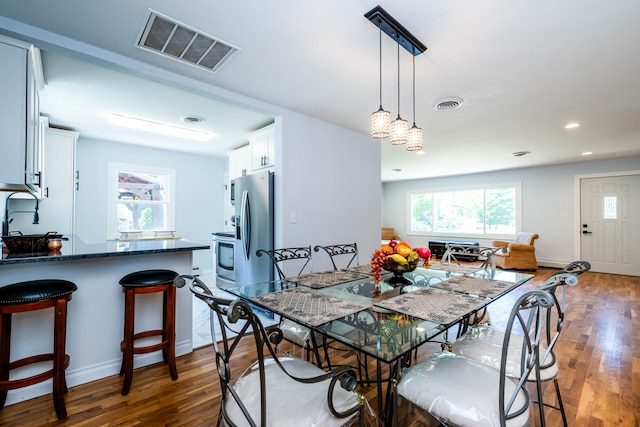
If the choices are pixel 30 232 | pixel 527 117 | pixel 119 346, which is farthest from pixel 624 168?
pixel 30 232

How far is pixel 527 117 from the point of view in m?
3.41

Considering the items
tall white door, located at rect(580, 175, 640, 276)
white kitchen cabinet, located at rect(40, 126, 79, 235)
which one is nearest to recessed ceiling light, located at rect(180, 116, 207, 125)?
white kitchen cabinet, located at rect(40, 126, 79, 235)

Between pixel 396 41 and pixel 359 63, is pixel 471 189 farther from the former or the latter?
pixel 396 41

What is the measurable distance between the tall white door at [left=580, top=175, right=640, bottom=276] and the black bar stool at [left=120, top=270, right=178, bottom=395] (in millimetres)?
7822

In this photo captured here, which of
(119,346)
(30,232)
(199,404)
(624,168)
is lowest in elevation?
(199,404)

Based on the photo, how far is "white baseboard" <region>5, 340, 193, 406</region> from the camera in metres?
1.85

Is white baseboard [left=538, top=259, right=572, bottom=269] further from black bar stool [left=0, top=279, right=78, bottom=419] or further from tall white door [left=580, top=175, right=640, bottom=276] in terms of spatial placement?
black bar stool [left=0, top=279, right=78, bottom=419]

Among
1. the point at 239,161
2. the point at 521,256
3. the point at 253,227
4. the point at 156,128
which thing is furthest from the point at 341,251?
the point at 521,256

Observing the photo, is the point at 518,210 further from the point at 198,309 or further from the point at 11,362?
the point at 11,362

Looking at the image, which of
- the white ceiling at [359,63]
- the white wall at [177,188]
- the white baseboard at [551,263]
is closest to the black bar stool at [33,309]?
the white ceiling at [359,63]

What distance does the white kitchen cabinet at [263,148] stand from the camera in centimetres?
359

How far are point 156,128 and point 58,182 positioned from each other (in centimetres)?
137

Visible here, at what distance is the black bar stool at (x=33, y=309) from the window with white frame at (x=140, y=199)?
336cm

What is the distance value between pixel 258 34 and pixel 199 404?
7.67 ft
